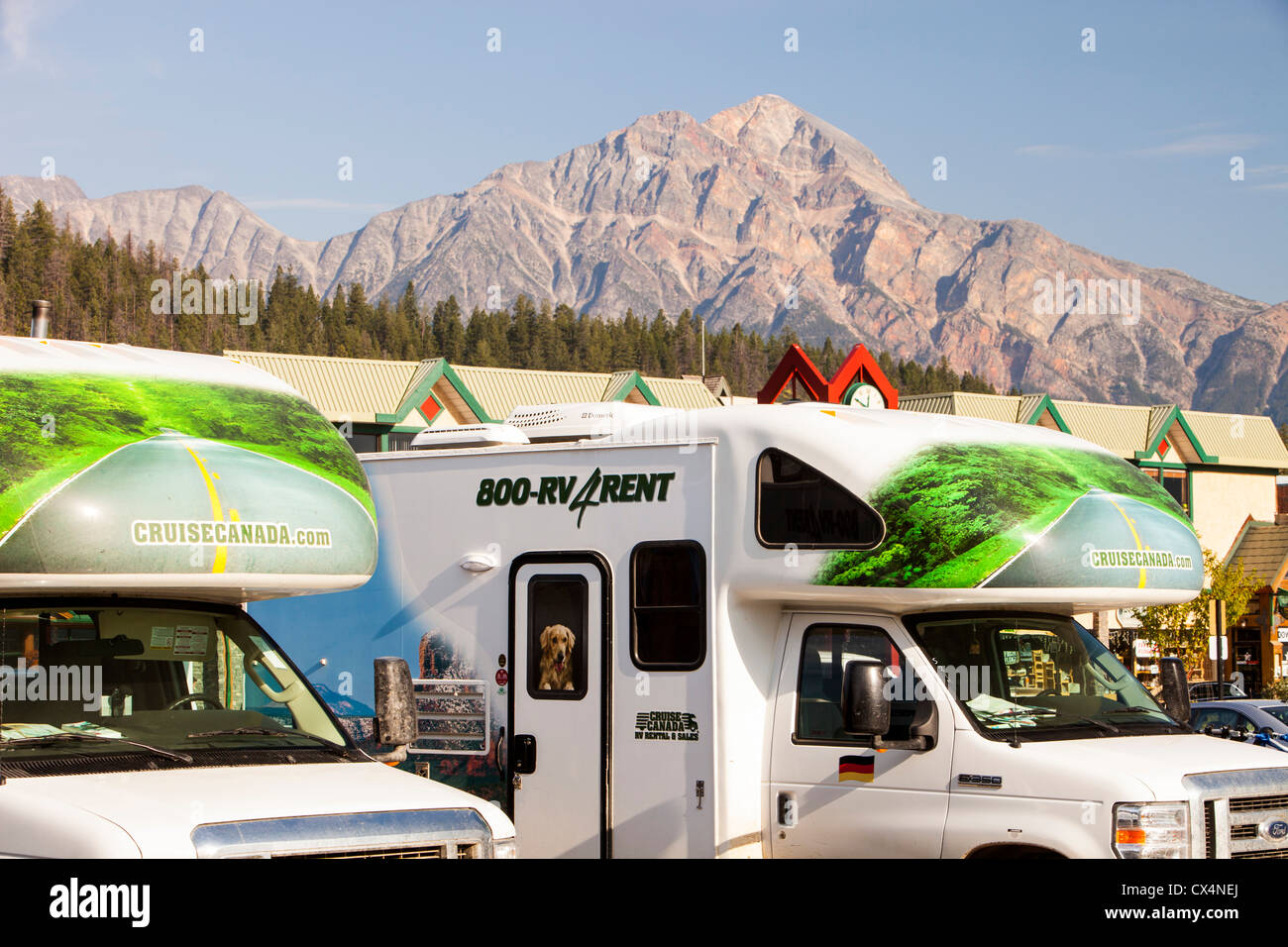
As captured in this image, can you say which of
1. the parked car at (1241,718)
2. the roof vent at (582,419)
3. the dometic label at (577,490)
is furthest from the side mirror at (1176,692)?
the parked car at (1241,718)

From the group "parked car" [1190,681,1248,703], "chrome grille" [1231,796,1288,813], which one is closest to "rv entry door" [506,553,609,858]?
"chrome grille" [1231,796,1288,813]

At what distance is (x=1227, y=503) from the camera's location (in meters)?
47.5

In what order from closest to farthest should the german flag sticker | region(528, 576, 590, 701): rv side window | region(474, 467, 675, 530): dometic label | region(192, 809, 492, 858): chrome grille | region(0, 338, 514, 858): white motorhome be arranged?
1. region(192, 809, 492, 858): chrome grille
2. region(0, 338, 514, 858): white motorhome
3. the german flag sticker
4. region(474, 467, 675, 530): dometic label
5. region(528, 576, 590, 701): rv side window

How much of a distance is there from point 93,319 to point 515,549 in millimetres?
114826

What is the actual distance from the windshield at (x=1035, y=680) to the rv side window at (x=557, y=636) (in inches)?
80.5

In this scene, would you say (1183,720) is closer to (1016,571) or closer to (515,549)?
(1016,571)

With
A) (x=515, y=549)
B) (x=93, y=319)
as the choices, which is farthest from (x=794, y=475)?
(x=93, y=319)

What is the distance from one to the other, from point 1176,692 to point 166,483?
5.89 meters

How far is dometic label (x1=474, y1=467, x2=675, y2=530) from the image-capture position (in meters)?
8.64

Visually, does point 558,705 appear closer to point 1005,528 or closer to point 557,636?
point 557,636

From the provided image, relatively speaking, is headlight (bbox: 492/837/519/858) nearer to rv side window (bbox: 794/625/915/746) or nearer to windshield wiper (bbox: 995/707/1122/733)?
rv side window (bbox: 794/625/915/746)

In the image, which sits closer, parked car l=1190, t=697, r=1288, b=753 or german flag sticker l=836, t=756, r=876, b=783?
german flag sticker l=836, t=756, r=876, b=783

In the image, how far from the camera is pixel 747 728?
8164 mm

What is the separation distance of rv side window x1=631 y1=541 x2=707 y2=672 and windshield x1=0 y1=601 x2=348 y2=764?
221 cm
